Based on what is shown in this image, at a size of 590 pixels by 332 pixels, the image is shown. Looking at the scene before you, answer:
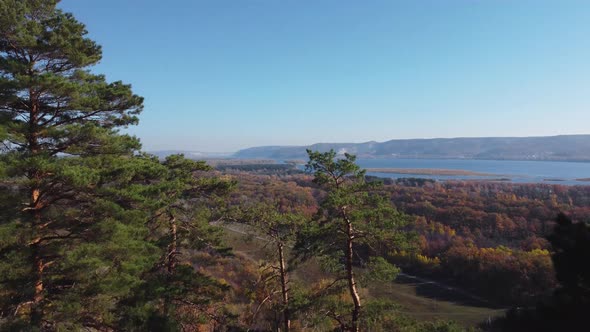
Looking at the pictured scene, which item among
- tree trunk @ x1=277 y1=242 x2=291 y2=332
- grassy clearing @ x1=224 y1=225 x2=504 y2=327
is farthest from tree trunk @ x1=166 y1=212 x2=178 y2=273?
grassy clearing @ x1=224 y1=225 x2=504 y2=327

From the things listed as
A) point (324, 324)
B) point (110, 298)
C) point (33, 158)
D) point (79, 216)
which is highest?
point (33, 158)

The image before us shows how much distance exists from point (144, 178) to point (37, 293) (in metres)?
2.90

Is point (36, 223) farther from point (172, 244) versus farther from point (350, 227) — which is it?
point (350, 227)

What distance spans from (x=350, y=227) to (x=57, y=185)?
584 centimetres

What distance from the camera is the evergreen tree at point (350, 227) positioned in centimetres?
752

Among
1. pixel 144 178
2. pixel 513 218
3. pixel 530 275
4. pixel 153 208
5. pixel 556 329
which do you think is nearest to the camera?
pixel 556 329

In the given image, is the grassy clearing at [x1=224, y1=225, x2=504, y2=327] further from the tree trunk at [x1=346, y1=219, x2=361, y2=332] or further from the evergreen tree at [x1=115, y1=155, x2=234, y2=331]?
the tree trunk at [x1=346, y1=219, x2=361, y2=332]

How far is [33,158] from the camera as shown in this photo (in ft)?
19.4

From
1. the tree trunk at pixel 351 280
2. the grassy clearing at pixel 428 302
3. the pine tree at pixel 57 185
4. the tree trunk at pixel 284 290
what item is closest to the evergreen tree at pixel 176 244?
the pine tree at pixel 57 185

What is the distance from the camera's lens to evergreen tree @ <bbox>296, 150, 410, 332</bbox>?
7.52 meters

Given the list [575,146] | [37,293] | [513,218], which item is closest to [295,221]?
[37,293]

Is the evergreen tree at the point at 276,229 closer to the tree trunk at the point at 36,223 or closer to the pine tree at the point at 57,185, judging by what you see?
the pine tree at the point at 57,185

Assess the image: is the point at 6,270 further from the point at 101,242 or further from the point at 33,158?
the point at 33,158

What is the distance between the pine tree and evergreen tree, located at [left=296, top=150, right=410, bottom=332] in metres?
3.72
